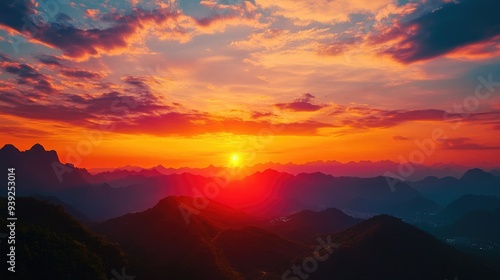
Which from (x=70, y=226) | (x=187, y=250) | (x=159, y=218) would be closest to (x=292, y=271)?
(x=187, y=250)

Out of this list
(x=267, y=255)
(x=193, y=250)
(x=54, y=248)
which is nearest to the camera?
(x=54, y=248)

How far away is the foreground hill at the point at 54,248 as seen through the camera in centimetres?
8450

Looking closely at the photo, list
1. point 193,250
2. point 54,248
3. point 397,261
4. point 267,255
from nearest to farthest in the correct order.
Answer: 1. point 54,248
2. point 193,250
3. point 397,261
4. point 267,255

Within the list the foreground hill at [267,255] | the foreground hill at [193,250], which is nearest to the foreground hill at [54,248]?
the foreground hill at [267,255]

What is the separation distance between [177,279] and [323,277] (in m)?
72.8

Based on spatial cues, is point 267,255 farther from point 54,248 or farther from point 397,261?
point 54,248

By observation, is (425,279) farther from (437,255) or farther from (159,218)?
(159,218)

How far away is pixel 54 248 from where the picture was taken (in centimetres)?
9312

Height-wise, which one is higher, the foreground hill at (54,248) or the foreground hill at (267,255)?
the foreground hill at (54,248)

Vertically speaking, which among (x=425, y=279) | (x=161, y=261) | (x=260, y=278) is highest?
(x=161, y=261)

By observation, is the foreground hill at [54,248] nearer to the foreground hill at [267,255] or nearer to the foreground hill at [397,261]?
the foreground hill at [267,255]

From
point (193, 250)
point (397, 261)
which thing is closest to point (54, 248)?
point (193, 250)

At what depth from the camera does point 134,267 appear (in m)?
133

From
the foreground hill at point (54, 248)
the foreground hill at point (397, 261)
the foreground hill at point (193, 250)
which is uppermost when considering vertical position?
the foreground hill at point (54, 248)
